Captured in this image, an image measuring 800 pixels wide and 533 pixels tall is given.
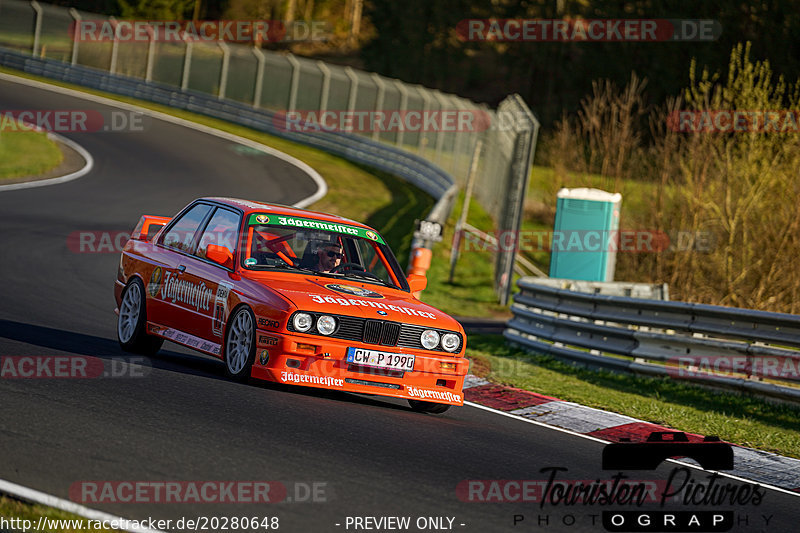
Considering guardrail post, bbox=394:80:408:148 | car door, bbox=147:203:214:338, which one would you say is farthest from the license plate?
guardrail post, bbox=394:80:408:148

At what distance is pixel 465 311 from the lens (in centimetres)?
2144

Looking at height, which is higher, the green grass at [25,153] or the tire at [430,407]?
the green grass at [25,153]

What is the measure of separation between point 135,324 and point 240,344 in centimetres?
179

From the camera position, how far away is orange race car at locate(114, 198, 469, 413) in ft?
27.6

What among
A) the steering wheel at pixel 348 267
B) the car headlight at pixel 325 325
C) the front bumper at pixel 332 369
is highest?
the steering wheel at pixel 348 267

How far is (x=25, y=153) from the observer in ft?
91.0

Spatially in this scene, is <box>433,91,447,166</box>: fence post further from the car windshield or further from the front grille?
the front grille

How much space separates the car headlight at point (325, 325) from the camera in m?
8.41

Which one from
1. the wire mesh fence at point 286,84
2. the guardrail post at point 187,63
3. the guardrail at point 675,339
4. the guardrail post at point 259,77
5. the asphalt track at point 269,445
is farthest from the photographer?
the guardrail post at point 187,63

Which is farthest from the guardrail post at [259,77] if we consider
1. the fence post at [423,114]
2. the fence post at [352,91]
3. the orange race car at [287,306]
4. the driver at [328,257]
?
the driver at [328,257]

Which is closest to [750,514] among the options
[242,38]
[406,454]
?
[406,454]

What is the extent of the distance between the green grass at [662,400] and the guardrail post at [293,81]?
26955 millimetres

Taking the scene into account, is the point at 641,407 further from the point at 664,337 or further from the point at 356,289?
the point at 356,289

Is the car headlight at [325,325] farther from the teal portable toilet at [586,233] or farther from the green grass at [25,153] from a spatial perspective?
the green grass at [25,153]
